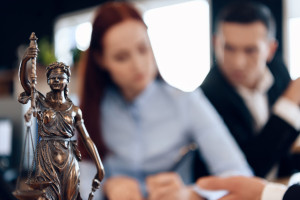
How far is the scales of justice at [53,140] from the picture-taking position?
0.36m

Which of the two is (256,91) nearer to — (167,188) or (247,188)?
(167,188)

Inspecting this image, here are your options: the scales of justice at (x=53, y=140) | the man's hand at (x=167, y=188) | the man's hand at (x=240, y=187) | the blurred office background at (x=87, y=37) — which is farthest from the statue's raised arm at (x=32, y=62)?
the man's hand at (x=167, y=188)

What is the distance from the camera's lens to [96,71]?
4.56 feet

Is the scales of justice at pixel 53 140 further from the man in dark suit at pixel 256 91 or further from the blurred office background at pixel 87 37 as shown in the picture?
the man in dark suit at pixel 256 91

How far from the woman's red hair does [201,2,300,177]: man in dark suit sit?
420mm

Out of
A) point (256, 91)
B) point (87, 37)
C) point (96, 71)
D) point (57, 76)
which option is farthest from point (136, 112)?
point (87, 37)

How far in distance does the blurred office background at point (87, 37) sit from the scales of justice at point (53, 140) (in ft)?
0.76

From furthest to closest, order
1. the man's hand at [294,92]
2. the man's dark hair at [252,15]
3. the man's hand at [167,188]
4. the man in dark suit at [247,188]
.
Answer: the man's dark hair at [252,15] < the man's hand at [294,92] < the man's hand at [167,188] < the man in dark suit at [247,188]

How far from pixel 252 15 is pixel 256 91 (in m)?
0.30

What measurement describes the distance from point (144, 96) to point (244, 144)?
0.47 m

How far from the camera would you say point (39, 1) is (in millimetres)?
3301

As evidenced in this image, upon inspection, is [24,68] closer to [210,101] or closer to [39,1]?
[210,101]

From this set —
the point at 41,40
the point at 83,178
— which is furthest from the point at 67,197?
the point at 41,40

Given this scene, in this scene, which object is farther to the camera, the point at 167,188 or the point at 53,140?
the point at 167,188
